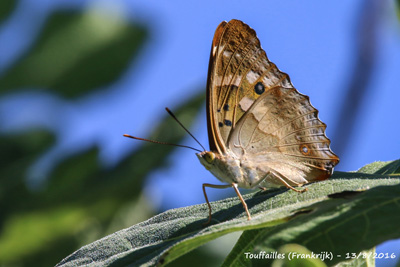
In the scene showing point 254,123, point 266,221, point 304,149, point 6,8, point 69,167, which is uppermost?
point 6,8

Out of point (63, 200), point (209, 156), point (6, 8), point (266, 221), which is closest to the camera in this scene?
A: point (266, 221)

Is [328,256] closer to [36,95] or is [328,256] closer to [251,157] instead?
[251,157]

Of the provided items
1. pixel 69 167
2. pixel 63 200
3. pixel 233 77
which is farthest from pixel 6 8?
pixel 233 77

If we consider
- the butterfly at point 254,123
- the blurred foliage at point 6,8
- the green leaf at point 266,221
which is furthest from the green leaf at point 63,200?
the blurred foliage at point 6,8

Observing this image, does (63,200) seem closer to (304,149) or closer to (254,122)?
(254,122)

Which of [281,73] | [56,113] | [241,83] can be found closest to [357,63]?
[281,73]

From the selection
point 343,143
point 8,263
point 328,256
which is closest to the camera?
point 328,256

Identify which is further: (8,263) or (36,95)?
(36,95)
